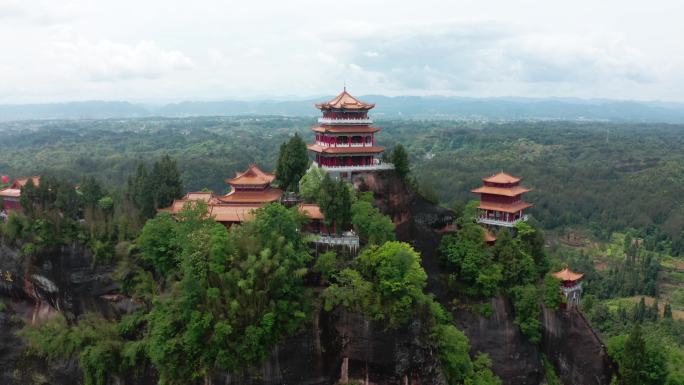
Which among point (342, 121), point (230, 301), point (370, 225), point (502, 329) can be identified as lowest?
point (502, 329)

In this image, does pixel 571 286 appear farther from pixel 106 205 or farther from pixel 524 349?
pixel 106 205

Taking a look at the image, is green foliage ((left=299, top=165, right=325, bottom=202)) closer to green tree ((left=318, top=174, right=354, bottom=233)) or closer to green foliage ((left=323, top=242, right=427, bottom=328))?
green tree ((left=318, top=174, right=354, bottom=233))

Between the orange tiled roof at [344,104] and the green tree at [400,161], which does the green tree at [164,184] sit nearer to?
the orange tiled roof at [344,104]

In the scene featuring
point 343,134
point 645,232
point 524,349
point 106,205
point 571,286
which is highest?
point 343,134

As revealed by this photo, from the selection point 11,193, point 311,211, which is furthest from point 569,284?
point 11,193

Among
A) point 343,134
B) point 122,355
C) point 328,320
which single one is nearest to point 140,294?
point 122,355

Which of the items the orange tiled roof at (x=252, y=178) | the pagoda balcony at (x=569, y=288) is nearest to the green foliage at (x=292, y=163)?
the orange tiled roof at (x=252, y=178)

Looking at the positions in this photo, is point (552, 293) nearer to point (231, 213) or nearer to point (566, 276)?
point (566, 276)
